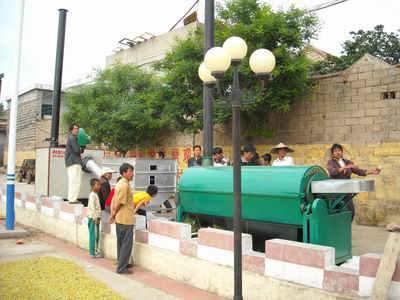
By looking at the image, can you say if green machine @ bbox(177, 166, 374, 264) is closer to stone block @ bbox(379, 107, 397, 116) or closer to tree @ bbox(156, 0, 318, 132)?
tree @ bbox(156, 0, 318, 132)

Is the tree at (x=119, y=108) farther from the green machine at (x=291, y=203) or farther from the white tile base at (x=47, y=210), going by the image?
the green machine at (x=291, y=203)

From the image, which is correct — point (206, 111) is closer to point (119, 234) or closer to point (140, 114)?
point (119, 234)

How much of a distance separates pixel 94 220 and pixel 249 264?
336 cm

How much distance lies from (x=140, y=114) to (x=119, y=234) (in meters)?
9.25

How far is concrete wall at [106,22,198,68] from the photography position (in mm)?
21095

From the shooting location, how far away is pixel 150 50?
2300cm

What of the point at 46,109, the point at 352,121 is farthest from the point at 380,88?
the point at 46,109

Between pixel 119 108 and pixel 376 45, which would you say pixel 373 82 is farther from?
pixel 376 45

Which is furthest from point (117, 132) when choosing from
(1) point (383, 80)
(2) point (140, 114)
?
(1) point (383, 80)

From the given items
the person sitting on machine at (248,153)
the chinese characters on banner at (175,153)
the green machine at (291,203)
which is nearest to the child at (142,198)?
the green machine at (291,203)

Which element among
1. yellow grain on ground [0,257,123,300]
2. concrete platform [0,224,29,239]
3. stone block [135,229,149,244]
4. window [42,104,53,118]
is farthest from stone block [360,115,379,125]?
Result: window [42,104,53,118]

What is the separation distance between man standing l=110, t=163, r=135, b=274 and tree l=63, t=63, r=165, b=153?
8716 millimetres

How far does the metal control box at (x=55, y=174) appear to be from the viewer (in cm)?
1004

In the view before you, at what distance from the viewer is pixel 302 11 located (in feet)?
35.3
